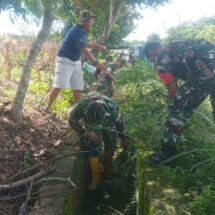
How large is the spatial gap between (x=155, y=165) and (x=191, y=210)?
1.05m

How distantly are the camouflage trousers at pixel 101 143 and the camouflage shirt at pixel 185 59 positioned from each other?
1.07 m

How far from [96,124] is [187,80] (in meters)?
1.20

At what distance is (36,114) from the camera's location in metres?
5.76

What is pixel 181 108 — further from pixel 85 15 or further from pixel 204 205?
pixel 85 15

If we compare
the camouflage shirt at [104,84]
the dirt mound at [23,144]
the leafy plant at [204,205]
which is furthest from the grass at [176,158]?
the dirt mound at [23,144]

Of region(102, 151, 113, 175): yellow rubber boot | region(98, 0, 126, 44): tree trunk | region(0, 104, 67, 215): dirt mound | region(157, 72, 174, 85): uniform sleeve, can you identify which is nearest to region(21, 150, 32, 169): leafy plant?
region(0, 104, 67, 215): dirt mound

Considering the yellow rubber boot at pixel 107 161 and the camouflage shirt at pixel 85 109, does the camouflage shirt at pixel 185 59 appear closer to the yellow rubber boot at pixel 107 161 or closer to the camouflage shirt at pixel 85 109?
the camouflage shirt at pixel 85 109

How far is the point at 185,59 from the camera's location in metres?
3.70

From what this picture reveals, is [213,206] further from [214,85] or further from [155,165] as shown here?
[214,85]

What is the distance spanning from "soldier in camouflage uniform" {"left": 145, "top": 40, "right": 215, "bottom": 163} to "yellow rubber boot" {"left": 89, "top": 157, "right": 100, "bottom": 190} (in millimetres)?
1005

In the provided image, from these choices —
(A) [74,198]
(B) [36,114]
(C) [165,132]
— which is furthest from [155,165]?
(B) [36,114]

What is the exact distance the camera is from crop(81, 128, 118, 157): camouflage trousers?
441 centimetres

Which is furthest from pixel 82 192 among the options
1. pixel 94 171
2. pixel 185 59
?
pixel 185 59

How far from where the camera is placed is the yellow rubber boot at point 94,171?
453 cm
